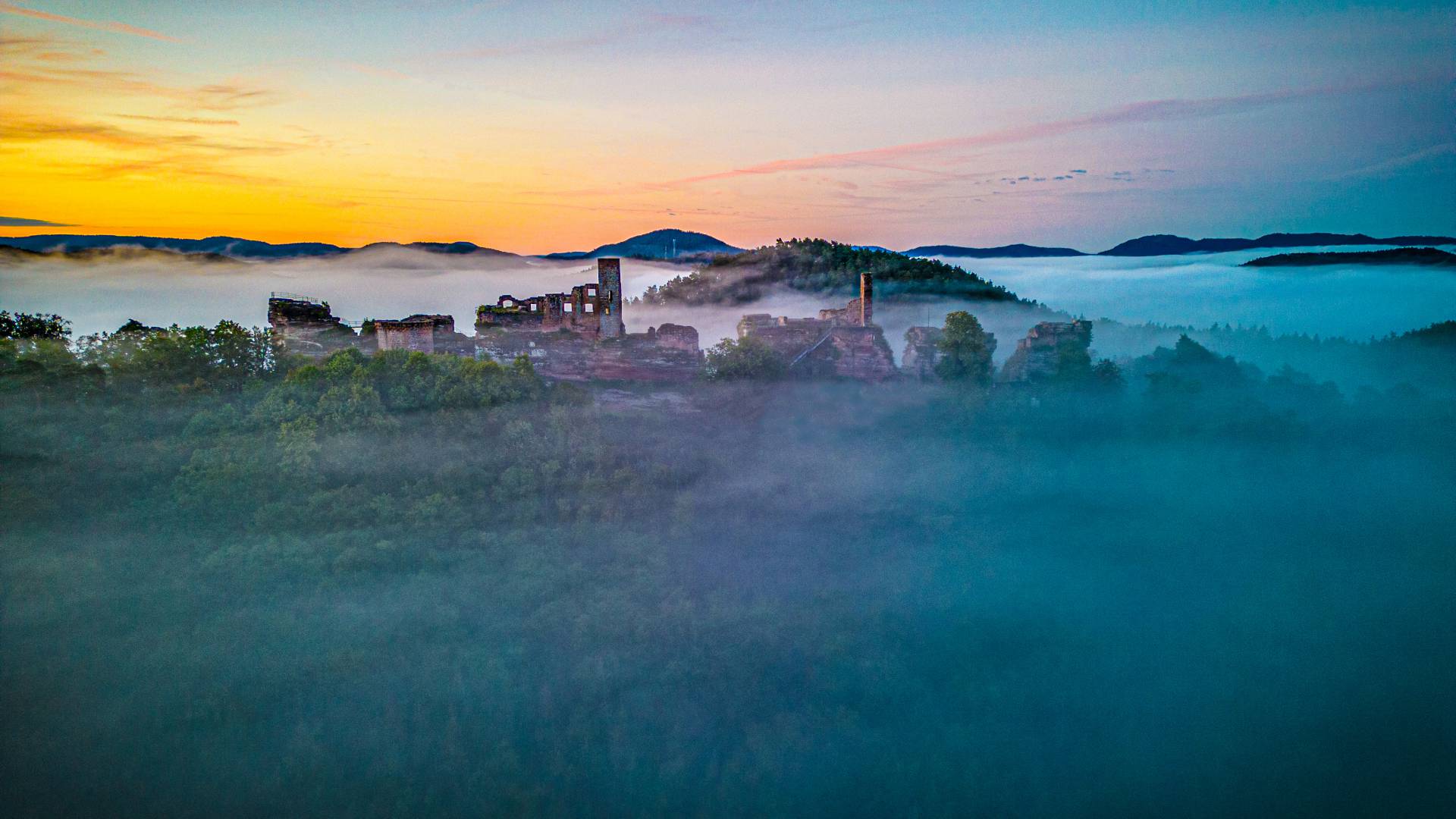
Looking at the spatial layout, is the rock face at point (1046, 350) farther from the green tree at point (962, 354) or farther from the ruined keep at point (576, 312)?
the ruined keep at point (576, 312)

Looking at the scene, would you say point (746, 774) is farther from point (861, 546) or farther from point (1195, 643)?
point (1195, 643)

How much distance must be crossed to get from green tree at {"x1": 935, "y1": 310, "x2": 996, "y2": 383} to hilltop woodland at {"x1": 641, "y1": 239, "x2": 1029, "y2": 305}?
7810 millimetres

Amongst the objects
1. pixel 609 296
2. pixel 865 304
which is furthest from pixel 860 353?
pixel 609 296

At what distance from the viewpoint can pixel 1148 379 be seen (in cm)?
2830

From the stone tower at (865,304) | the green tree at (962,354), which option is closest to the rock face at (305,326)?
the stone tower at (865,304)

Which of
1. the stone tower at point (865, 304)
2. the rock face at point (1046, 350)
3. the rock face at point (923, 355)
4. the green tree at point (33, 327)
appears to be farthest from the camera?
the rock face at point (1046, 350)

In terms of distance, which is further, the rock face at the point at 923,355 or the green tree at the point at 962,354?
the rock face at the point at 923,355

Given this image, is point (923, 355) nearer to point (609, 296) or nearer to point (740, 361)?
point (740, 361)

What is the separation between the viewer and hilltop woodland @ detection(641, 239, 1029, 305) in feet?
110

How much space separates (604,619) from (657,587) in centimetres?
153

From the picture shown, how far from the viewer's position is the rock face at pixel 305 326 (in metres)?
19.8

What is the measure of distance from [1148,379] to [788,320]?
13986mm

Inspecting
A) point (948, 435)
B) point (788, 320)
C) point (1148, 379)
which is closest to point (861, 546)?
point (948, 435)

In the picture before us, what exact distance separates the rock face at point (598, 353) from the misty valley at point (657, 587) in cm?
10
